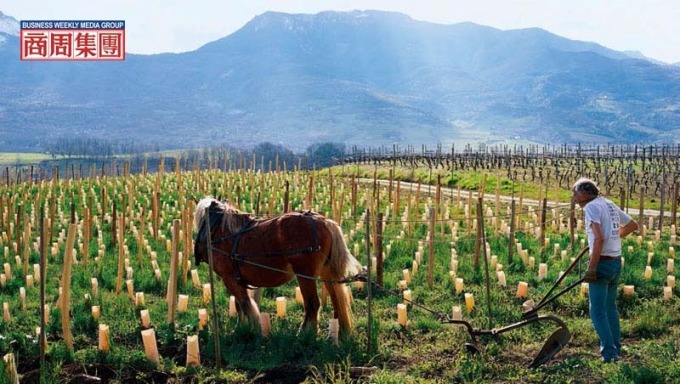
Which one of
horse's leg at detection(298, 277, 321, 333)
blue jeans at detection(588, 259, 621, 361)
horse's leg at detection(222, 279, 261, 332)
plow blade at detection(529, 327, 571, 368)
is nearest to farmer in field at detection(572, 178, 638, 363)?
blue jeans at detection(588, 259, 621, 361)

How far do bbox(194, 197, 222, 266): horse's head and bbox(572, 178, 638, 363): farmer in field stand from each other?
484 cm

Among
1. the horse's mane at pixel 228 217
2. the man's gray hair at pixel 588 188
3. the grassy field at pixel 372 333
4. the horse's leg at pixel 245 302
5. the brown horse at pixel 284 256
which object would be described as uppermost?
the man's gray hair at pixel 588 188

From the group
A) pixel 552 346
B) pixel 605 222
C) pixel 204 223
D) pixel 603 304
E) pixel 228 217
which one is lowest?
pixel 552 346

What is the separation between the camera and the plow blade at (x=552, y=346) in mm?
7234

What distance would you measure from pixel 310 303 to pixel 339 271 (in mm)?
573

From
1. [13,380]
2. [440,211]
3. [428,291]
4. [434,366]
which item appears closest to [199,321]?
[13,380]

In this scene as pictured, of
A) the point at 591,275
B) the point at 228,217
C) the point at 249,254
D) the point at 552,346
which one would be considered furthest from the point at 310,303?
the point at 591,275

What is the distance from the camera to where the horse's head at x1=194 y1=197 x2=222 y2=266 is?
30.6 feet

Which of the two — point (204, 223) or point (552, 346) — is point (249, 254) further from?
point (552, 346)

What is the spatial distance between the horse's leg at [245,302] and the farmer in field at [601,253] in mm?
4206

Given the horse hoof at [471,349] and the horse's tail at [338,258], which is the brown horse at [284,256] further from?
the horse hoof at [471,349]

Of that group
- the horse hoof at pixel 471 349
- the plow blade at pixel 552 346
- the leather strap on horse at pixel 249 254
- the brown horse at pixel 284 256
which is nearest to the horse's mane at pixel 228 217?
the brown horse at pixel 284 256

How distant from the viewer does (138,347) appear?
828 centimetres

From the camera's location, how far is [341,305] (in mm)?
8672
